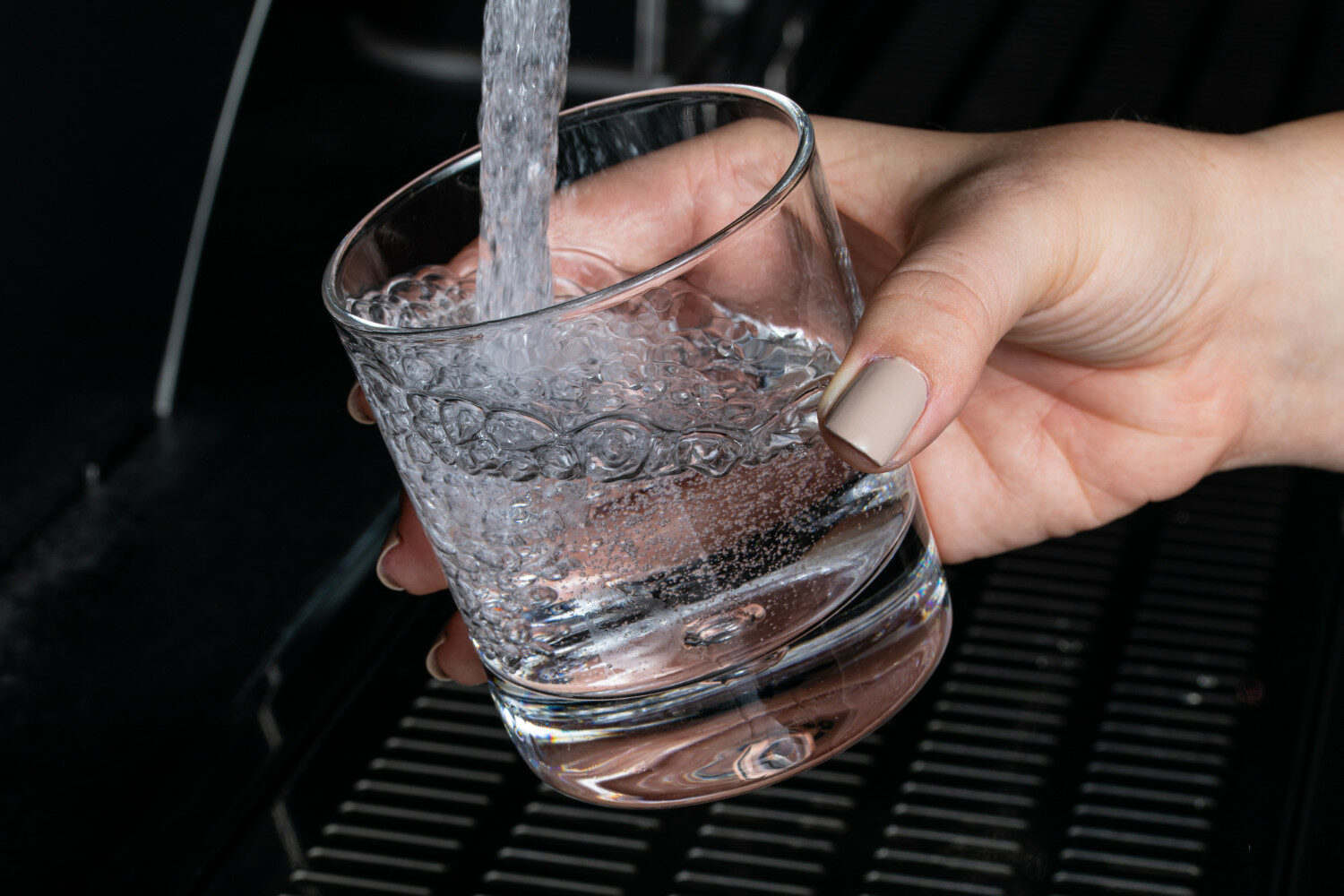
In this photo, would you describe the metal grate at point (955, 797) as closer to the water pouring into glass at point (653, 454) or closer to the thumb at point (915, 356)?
the water pouring into glass at point (653, 454)

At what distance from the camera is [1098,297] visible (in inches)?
24.3

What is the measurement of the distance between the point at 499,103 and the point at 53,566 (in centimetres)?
26

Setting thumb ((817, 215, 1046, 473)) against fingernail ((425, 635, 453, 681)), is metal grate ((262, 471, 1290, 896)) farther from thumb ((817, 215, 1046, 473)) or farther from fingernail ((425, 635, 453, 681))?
thumb ((817, 215, 1046, 473))

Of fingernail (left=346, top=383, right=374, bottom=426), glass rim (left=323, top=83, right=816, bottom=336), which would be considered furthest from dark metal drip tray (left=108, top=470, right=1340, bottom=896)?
glass rim (left=323, top=83, right=816, bottom=336)

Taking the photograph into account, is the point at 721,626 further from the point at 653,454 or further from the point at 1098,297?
the point at 1098,297

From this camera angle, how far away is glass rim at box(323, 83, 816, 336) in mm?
359

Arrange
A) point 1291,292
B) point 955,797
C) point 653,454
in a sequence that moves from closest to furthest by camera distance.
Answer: point 653,454, point 955,797, point 1291,292

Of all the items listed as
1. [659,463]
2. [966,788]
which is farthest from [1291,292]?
[659,463]

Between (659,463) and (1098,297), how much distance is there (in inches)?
12.2

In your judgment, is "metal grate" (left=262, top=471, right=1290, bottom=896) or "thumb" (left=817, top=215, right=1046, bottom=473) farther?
"metal grate" (left=262, top=471, right=1290, bottom=896)

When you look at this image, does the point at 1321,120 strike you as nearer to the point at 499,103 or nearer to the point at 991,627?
the point at 991,627

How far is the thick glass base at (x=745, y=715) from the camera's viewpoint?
0.46 m

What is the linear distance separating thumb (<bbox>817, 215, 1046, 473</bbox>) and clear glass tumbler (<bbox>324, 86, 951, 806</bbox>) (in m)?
0.02

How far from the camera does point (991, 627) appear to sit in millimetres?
636
